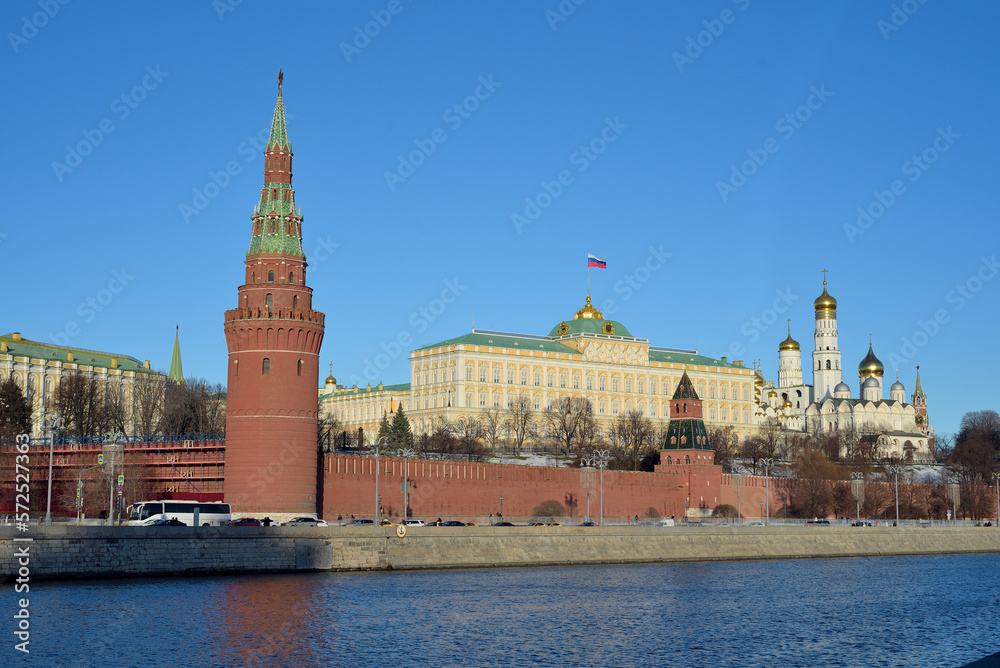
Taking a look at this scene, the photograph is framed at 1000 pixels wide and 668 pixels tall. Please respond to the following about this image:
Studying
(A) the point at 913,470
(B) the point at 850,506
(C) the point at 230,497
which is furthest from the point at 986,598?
(A) the point at 913,470

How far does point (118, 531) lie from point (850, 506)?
75312mm

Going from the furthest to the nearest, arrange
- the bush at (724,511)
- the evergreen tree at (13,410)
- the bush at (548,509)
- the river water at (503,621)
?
the bush at (724,511), the evergreen tree at (13,410), the bush at (548,509), the river water at (503,621)

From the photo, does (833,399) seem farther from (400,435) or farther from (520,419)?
(400,435)

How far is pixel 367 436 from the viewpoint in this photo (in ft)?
507

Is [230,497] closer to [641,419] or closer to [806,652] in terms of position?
[806,652]

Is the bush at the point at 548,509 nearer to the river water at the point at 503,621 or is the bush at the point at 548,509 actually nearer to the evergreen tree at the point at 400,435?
the evergreen tree at the point at 400,435

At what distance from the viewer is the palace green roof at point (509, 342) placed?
14075 centimetres

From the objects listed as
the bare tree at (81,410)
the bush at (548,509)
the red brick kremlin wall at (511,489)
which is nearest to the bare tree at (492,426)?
the red brick kremlin wall at (511,489)

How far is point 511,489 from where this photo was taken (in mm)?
89250

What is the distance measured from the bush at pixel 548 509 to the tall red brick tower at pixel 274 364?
25.6 metres

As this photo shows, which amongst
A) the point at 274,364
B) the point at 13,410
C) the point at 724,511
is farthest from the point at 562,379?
the point at 274,364

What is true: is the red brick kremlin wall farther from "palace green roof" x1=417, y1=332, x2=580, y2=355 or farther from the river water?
"palace green roof" x1=417, y1=332, x2=580, y2=355

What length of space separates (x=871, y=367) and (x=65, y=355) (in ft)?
378

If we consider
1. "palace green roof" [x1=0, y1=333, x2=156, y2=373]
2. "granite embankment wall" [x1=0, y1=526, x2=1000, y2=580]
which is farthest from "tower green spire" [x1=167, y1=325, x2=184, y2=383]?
"granite embankment wall" [x1=0, y1=526, x2=1000, y2=580]
